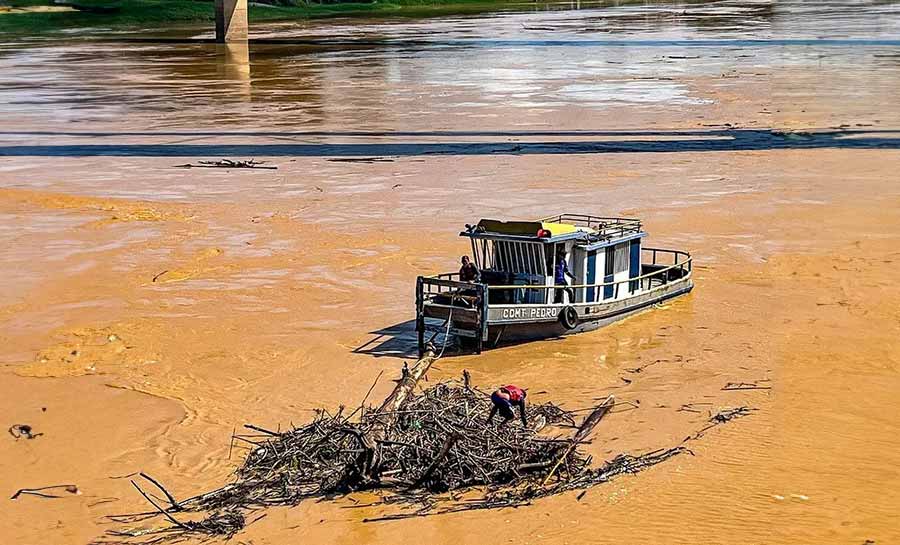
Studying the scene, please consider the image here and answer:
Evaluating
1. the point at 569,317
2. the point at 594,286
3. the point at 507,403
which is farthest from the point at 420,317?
the point at 507,403

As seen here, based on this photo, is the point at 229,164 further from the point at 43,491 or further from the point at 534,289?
the point at 43,491

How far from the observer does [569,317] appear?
1805cm

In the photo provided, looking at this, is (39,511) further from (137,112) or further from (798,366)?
(137,112)

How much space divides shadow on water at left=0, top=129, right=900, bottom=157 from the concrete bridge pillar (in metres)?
39.2

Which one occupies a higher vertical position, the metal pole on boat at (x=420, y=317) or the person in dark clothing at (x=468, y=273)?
the person in dark clothing at (x=468, y=273)

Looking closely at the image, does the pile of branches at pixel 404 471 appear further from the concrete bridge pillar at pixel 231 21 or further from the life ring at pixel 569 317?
the concrete bridge pillar at pixel 231 21

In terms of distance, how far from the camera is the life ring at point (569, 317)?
1800 cm

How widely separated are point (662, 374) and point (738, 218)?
1013 centimetres

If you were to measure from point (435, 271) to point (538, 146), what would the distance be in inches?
553

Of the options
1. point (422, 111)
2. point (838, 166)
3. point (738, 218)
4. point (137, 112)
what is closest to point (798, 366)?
point (738, 218)

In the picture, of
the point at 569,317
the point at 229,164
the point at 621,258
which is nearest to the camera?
the point at 569,317

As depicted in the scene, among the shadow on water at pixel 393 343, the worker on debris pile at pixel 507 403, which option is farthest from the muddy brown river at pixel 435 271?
the worker on debris pile at pixel 507 403

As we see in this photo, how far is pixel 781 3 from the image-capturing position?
119 meters

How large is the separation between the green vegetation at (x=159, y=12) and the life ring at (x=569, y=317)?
7473cm
